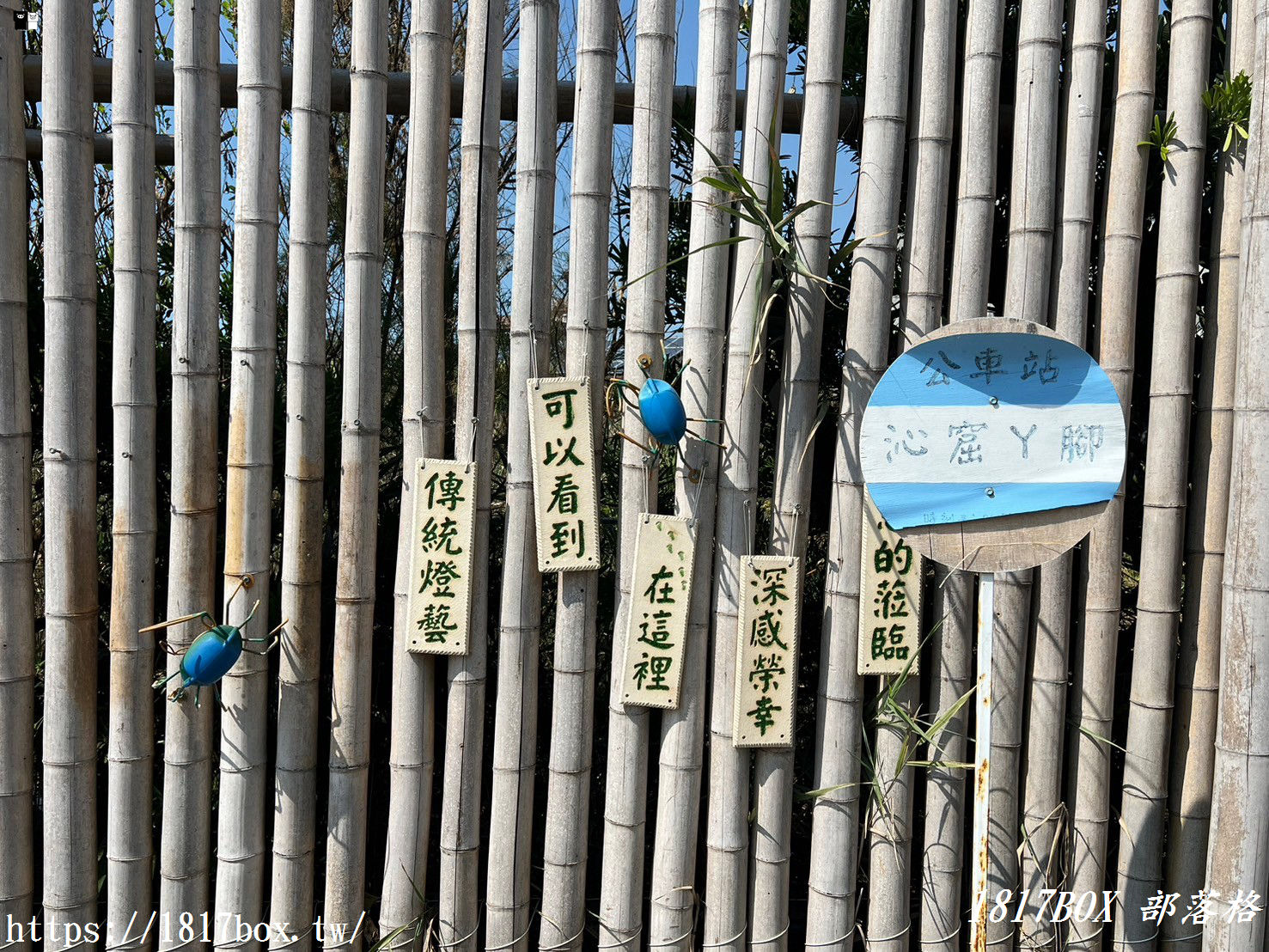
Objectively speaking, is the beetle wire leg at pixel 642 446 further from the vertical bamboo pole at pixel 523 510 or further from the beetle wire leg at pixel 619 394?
the vertical bamboo pole at pixel 523 510

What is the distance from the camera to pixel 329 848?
3016 millimetres

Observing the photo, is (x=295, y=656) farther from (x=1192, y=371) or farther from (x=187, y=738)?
(x=1192, y=371)

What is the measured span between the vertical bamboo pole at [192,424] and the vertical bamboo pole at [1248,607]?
2929 mm

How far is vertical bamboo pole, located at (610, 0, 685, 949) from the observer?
9.57 ft

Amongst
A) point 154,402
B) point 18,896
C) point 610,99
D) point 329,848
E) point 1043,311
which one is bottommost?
point 18,896

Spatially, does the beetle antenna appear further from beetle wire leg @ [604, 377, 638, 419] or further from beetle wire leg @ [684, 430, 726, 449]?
beetle wire leg @ [684, 430, 726, 449]

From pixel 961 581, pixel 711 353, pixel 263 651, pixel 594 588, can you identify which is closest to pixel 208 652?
pixel 263 651

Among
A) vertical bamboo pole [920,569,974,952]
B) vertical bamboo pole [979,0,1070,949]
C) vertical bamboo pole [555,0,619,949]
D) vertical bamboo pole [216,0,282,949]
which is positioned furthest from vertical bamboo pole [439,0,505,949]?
vertical bamboo pole [979,0,1070,949]

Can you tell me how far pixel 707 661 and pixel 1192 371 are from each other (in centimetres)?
170

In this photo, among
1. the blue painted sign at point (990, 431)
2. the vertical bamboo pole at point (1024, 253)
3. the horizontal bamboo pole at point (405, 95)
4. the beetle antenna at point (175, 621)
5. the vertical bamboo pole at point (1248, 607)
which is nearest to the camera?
the blue painted sign at point (990, 431)

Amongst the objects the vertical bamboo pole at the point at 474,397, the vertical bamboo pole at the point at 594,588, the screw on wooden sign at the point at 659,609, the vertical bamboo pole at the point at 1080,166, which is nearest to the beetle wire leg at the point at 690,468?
the screw on wooden sign at the point at 659,609

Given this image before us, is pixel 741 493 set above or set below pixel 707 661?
above

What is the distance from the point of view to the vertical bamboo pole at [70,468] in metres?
2.91

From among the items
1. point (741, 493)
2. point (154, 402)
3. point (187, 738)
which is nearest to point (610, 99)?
point (741, 493)
